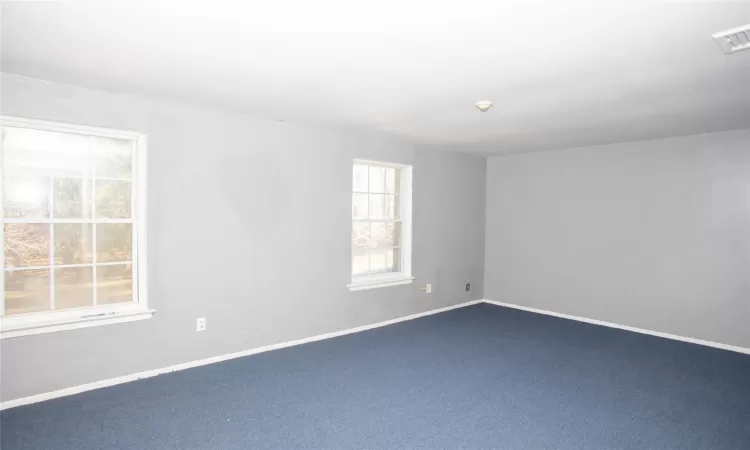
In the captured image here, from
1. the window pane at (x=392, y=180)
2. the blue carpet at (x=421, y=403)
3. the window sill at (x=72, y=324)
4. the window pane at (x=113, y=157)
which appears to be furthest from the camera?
the window pane at (x=392, y=180)

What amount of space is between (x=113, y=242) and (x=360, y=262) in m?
2.69

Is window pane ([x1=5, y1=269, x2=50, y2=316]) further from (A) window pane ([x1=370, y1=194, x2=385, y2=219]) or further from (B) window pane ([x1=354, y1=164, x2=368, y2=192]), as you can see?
(A) window pane ([x1=370, y1=194, x2=385, y2=219])

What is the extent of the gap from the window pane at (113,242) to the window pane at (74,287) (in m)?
0.15

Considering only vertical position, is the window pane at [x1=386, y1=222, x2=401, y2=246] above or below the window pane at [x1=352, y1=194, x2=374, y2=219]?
below

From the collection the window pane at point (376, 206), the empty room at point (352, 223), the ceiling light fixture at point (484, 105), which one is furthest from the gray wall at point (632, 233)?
the ceiling light fixture at point (484, 105)

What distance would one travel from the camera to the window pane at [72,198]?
3.25m

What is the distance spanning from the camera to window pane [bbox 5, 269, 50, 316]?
10.2ft

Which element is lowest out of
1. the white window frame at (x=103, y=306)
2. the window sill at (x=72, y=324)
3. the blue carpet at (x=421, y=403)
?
the blue carpet at (x=421, y=403)

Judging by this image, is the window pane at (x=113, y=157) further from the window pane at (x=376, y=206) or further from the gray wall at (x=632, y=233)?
the gray wall at (x=632, y=233)

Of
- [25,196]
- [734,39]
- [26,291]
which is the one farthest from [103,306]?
[734,39]

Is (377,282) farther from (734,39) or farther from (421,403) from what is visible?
(734,39)

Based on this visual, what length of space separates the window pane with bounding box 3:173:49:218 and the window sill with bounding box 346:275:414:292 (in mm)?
2929

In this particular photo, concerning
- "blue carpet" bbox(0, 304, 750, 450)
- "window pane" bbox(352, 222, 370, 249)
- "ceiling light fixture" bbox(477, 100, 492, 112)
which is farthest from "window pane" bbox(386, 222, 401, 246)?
"ceiling light fixture" bbox(477, 100, 492, 112)

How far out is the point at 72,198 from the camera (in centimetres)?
331
